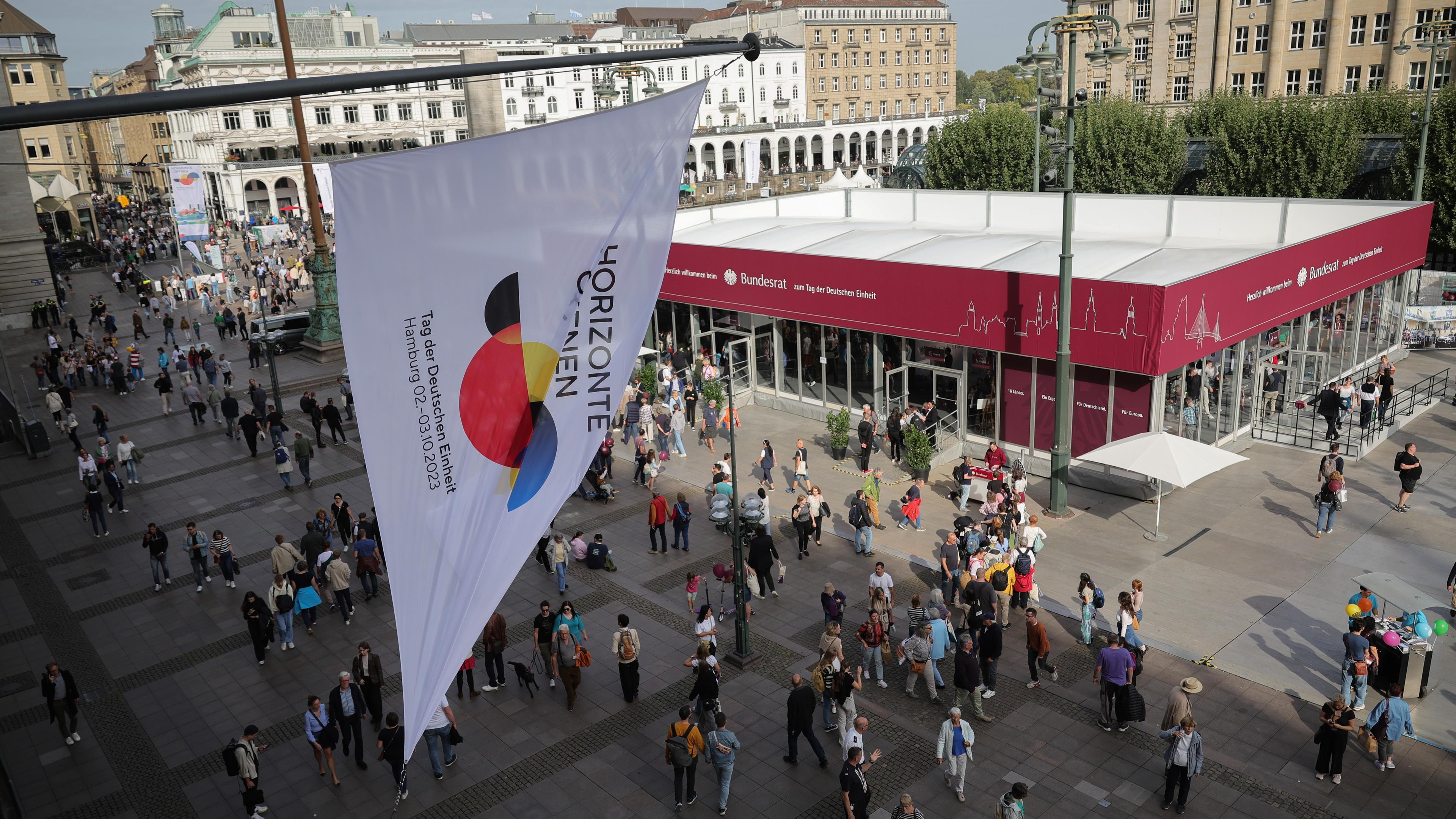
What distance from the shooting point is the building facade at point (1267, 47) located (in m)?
55.7

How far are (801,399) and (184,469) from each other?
57.2ft

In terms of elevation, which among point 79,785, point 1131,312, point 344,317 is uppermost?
point 344,317

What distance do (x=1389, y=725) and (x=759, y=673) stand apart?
8.32 meters

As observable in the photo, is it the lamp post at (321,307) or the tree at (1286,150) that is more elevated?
the tree at (1286,150)

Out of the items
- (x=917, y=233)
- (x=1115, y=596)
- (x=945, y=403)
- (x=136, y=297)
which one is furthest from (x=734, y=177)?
(x=1115, y=596)

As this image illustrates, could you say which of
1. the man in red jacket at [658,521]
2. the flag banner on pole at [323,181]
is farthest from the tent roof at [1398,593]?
the flag banner on pole at [323,181]

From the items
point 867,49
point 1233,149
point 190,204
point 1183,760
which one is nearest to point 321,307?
point 190,204

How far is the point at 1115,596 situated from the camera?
16750 mm

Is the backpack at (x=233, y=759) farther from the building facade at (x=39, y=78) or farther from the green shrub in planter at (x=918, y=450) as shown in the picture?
the building facade at (x=39, y=78)

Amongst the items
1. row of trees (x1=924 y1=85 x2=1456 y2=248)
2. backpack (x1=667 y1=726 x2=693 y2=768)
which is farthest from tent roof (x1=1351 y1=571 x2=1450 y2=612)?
row of trees (x1=924 y1=85 x2=1456 y2=248)

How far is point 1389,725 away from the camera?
11.8 metres

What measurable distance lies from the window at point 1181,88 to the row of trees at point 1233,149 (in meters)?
20.3

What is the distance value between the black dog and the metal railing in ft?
60.7

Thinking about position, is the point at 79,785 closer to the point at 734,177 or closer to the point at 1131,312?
the point at 1131,312
